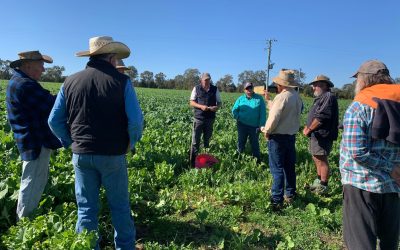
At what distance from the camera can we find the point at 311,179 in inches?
276

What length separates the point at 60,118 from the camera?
3.54 meters

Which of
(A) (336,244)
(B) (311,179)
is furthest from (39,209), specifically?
(B) (311,179)

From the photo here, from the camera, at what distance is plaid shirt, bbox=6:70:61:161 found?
408cm

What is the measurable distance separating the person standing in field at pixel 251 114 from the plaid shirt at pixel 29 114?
14.4 ft

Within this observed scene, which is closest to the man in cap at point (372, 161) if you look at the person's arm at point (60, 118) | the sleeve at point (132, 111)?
the sleeve at point (132, 111)

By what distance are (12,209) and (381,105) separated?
13.8ft

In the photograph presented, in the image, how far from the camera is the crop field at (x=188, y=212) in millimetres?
3896

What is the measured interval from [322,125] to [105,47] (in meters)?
4.09

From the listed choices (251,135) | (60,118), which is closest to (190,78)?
(251,135)

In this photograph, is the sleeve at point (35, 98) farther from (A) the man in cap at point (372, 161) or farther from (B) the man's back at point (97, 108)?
(A) the man in cap at point (372, 161)

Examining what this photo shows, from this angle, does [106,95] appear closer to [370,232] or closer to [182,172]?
[370,232]

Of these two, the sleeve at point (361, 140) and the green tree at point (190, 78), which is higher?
the green tree at point (190, 78)

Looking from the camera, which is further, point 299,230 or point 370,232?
point 299,230

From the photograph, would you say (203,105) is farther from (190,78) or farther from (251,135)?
(190,78)
